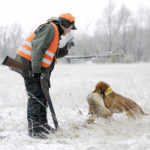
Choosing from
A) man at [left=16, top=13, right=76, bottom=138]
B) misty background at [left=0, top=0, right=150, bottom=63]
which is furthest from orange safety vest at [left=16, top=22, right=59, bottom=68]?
misty background at [left=0, top=0, right=150, bottom=63]

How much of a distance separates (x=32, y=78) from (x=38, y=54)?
43 cm

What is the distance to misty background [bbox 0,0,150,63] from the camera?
42000 millimetres

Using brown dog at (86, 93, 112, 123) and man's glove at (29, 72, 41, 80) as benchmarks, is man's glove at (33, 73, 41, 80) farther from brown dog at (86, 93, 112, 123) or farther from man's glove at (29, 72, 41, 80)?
brown dog at (86, 93, 112, 123)

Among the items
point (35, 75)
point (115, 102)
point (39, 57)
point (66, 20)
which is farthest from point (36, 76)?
point (115, 102)

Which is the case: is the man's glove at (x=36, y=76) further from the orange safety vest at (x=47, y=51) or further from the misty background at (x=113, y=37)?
the misty background at (x=113, y=37)

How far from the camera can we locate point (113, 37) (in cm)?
4519

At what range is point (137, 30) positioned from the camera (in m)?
45.4

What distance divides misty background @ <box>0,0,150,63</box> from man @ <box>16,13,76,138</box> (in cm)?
3442

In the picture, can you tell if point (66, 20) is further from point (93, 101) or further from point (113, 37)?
point (113, 37)

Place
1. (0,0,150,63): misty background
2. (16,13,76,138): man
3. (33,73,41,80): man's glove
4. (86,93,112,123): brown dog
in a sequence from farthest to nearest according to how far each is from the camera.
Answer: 1. (0,0,150,63): misty background
2. (86,93,112,123): brown dog
3. (33,73,41,80): man's glove
4. (16,13,76,138): man

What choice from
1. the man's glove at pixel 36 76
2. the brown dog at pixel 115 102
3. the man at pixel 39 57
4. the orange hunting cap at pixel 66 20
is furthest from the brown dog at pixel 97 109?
the orange hunting cap at pixel 66 20

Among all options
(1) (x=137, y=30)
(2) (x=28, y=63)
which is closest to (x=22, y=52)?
(2) (x=28, y=63)

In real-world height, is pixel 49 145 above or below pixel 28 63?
below

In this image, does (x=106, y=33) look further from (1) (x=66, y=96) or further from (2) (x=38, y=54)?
→ (2) (x=38, y=54)
